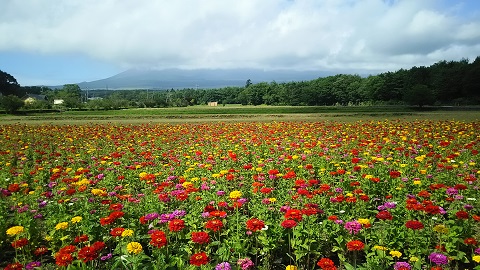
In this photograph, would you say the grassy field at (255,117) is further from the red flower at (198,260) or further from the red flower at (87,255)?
the red flower at (87,255)

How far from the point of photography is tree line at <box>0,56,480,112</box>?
79688mm

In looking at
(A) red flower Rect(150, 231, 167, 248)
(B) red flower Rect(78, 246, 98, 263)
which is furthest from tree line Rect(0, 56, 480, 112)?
(B) red flower Rect(78, 246, 98, 263)

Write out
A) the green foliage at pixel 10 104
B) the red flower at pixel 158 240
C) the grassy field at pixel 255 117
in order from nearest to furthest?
1. the red flower at pixel 158 240
2. the grassy field at pixel 255 117
3. the green foliage at pixel 10 104

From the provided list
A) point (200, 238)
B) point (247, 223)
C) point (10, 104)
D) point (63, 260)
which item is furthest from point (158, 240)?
point (10, 104)

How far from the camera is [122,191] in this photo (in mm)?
7406

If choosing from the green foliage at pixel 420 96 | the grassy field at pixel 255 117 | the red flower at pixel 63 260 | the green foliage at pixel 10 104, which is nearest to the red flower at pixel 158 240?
the red flower at pixel 63 260

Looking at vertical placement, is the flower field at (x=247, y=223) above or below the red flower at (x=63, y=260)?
below

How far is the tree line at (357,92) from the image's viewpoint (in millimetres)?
79688

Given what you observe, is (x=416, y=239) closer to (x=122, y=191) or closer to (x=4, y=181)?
(x=122, y=191)

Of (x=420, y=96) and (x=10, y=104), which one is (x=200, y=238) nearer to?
(x=420, y=96)

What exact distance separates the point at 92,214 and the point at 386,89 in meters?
109

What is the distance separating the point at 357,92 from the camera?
122m

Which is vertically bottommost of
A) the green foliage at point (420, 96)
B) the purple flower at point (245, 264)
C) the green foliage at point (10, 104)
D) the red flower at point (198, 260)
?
the purple flower at point (245, 264)

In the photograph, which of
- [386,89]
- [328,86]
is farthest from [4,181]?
[328,86]
